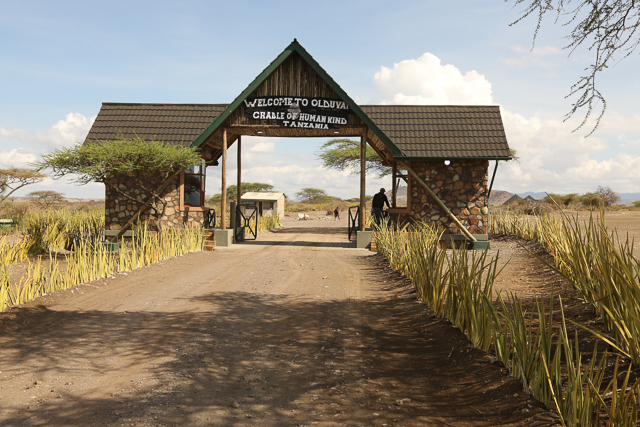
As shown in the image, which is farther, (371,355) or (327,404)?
(371,355)

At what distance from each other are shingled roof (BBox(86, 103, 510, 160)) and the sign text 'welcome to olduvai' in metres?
1.93

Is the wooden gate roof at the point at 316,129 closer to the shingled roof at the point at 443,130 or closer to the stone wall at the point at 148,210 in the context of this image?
the shingled roof at the point at 443,130


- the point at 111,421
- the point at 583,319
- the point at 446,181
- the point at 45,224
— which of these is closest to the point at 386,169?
the point at 446,181

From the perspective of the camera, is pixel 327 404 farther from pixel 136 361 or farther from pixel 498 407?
pixel 136 361

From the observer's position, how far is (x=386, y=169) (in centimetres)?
3134

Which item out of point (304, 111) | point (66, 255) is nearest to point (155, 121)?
point (304, 111)

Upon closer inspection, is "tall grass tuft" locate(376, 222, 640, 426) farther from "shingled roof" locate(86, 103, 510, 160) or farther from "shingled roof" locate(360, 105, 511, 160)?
"shingled roof" locate(86, 103, 510, 160)

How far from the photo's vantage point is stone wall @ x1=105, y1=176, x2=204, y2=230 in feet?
48.7

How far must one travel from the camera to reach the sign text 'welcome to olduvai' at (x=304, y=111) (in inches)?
549

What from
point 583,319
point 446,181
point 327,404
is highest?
point 446,181

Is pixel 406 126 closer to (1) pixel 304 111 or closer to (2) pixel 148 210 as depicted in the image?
(1) pixel 304 111

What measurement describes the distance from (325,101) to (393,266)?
6.25 metres

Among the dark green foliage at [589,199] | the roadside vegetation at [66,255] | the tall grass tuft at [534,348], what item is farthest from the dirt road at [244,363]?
the dark green foliage at [589,199]

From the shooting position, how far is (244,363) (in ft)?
14.7
